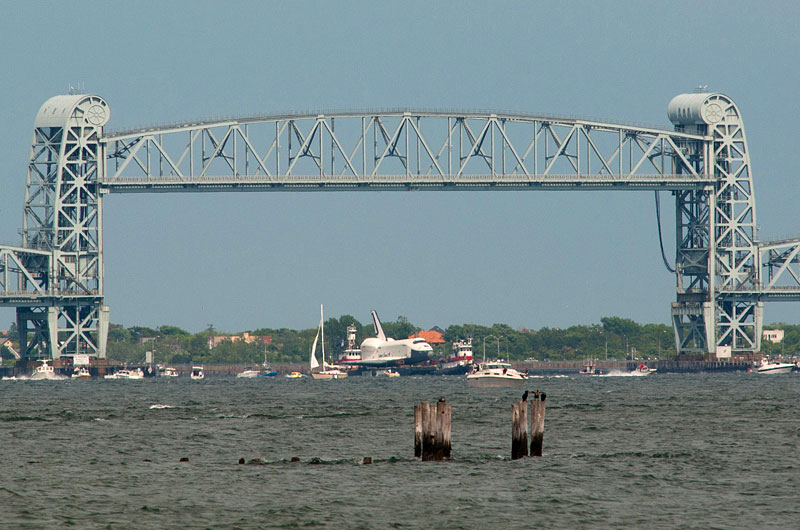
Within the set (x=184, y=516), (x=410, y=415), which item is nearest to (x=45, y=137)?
(x=410, y=415)

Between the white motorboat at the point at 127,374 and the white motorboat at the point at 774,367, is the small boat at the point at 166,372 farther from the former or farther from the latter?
the white motorboat at the point at 774,367

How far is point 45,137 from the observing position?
146 metres

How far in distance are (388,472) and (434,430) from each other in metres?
2.22

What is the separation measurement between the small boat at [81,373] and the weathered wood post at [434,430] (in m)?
103

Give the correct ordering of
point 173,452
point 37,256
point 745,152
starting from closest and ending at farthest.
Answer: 1. point 173,452
2. point 37,256
3. point 745,152

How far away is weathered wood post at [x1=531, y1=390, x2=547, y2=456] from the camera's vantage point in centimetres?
4453

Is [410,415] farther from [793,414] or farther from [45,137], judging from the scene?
[45,137]

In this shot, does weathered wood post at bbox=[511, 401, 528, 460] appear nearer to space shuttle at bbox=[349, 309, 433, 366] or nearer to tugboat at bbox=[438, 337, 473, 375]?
tugboat at bbox=[438, 337, 473, 375]

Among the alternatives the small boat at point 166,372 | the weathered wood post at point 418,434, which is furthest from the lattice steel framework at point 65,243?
the weathered wood post at point 418,434

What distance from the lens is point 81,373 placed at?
144500 mm

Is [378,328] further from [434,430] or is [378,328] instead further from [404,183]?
[434,430]

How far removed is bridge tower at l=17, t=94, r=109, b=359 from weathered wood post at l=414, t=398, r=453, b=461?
101m

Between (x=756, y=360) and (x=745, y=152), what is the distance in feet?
70.2

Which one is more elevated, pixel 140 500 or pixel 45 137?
pixel 45 137
